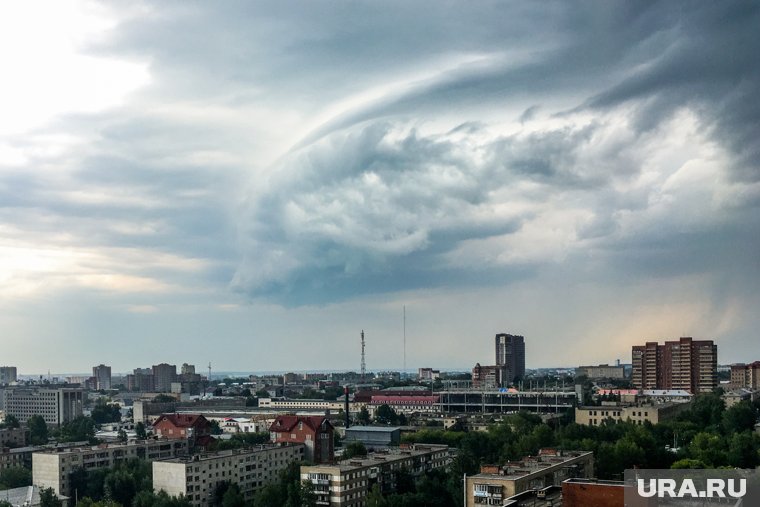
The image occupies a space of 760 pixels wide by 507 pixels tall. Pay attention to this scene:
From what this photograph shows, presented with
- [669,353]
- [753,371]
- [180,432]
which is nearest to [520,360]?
[753,371]

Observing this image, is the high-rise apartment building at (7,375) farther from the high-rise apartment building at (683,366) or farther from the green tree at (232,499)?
the green tree at (232,499)

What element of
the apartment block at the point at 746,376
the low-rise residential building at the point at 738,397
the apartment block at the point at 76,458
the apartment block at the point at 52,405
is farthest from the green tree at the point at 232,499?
the apartment block at the point at 746,376

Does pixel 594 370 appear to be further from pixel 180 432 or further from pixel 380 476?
pixel 380 476

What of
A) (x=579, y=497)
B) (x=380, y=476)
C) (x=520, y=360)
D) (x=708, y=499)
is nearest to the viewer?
(x=708, y=499)

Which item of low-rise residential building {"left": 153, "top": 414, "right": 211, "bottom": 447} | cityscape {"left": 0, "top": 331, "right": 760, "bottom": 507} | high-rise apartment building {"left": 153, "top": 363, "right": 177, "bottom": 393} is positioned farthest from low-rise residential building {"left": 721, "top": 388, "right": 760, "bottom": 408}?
high-rise apartment building {"left": 153, "top": 363, "right": 177, "bottom": 393}

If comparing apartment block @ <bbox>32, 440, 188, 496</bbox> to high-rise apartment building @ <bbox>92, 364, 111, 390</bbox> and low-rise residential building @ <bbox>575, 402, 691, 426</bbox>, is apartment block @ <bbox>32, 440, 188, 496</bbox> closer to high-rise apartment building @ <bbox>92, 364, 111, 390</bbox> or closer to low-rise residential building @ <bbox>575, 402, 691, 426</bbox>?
low-rise residential building @ <bbox>575, 402, 691, 426</bbox>
